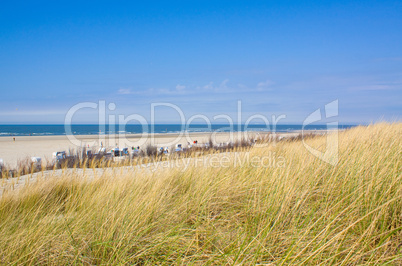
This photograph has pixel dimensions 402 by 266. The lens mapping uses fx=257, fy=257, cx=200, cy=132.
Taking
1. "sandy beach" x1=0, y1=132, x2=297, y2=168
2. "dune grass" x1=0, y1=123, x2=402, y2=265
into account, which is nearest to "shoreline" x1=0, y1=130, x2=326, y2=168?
"sandy beach" x1=0, y1=132, x2=297, y2=168

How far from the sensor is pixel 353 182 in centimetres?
260

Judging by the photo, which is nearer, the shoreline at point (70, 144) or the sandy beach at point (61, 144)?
the shoreline at point (70, 144)

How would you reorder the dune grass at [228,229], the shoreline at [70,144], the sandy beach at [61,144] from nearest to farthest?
the dune grass at [228,229] < the shoreline at [70,144] < the sandy beach at [61,144]

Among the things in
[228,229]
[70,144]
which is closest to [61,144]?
[70,144]

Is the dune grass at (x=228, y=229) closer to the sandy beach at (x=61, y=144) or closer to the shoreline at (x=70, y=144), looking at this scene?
the shoreline at (x=70, y=144)

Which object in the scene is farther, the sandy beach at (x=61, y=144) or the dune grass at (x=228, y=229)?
the sandy beach at (x=61, y=144)

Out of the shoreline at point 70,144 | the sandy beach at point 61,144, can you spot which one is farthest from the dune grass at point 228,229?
the sandy beach at point 61,144

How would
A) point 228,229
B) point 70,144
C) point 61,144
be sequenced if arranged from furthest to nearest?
point 70,144 → point 61,144 → point 228,229

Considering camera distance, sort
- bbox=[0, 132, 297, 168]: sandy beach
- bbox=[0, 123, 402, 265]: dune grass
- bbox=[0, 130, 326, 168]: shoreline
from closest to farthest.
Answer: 1. bbox=[0, 123, 402, 265]: dune grass
2. bbox=[0, 130, 326, 168]: shoreline
3. bbox=[0, 132, 297, 168]: sandy beach

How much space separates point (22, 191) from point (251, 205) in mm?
2784

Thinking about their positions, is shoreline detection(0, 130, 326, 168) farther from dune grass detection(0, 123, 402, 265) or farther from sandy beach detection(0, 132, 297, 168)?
dune grass detection(0, 123, 402, 265)

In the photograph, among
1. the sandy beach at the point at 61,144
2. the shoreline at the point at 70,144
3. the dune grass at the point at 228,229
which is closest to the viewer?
the dune grass at the point at 228,229

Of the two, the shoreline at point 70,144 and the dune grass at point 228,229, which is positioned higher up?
the dune grass at point 228,229

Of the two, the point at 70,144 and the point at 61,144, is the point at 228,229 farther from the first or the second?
the point at 70,144
